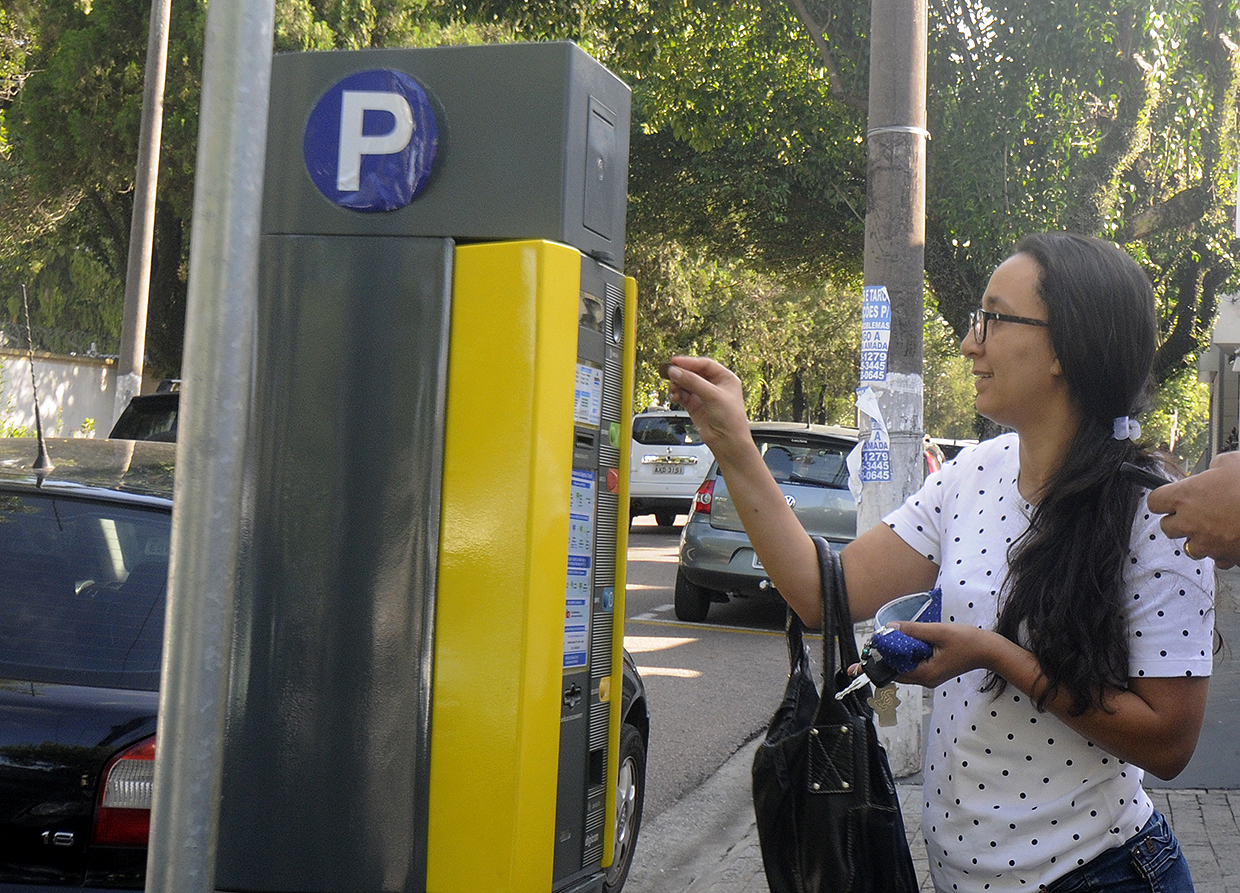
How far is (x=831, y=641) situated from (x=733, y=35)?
43.3 feet

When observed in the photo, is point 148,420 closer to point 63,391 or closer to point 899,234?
point 899,234

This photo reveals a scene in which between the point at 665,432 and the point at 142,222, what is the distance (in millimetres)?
8135

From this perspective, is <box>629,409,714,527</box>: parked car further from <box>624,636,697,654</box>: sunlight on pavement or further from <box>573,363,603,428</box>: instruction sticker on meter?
<box>573,363,603,428</box>: instruction sticker on meter

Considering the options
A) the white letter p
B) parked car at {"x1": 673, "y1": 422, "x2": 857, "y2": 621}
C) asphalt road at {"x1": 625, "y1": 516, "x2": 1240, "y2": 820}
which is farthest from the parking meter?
parked car at {"x1": 673, "y1": 422, "x2": 857, "y2": 621}

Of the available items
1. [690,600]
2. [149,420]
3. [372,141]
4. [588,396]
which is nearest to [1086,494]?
[588,396]

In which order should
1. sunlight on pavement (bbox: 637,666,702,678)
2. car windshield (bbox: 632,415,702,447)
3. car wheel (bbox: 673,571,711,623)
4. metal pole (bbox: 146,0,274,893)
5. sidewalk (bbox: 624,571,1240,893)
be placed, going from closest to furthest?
1. metal pole (bbox: 146,0,274,893)
2. sidewalk (bbox: 624,571,1240,893)
3. sunlight on pavement (bbox: 637,666,702,678)
4. car wheel (bbox: 673,571,711,623)
5. car windshield (bbox: 632,415,702,447)

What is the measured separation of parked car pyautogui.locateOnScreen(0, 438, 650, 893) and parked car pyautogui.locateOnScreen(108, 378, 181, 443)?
492 cm

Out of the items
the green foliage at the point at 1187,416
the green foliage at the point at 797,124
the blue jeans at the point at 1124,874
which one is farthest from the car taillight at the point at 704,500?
the green foliage at the point at 1187,416

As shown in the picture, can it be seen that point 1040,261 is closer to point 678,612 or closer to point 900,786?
point 900,786

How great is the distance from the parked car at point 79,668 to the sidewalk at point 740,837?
8.11 feet

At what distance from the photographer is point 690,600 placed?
1116cm

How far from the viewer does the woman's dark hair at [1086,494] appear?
73.1 inches

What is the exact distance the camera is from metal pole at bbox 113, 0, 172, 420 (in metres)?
14.8

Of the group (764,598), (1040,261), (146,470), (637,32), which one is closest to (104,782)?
(146,470)
